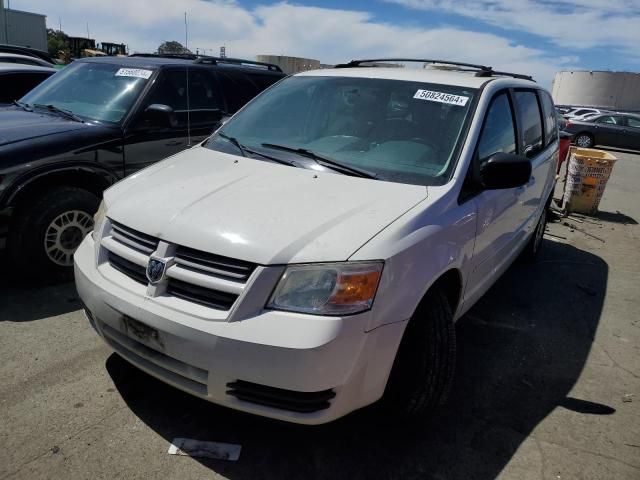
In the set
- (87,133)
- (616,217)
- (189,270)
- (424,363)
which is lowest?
(616,217)

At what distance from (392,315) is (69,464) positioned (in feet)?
5.13

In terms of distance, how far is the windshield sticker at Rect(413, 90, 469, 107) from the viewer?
311 centimetres

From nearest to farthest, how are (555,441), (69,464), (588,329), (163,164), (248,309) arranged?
(248,309), (69,464), (555,441), (163,164), (588,329)

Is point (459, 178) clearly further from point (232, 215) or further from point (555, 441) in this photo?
point (555, 441)

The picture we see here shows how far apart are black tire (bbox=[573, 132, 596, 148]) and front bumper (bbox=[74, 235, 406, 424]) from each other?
68.6 ft

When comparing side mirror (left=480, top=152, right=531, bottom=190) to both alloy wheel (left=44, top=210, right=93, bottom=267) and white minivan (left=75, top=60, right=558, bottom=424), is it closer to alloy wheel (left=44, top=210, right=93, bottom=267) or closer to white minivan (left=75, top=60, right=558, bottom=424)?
white minivan (left=75, top=60, right=558, bottom=424)

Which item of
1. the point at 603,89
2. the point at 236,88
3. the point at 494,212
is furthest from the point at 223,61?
the point at 603,89

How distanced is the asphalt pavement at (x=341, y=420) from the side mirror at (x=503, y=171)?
1.23 m

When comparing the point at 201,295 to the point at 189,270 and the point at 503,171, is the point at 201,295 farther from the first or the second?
the point at 503,171

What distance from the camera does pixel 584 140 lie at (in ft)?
66.2

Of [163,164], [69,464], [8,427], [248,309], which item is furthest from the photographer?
[163,164]

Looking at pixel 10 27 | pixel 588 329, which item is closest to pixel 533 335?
pixel 588 329

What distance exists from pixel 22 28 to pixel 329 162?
4000 cm

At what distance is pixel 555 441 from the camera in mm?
2650
